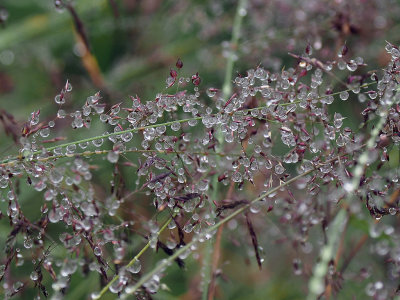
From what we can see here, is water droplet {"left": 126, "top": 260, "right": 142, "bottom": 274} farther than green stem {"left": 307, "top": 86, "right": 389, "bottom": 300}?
Yes

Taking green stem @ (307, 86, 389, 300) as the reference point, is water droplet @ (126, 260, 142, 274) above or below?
below

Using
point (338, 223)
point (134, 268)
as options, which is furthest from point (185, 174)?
point (338, 223)

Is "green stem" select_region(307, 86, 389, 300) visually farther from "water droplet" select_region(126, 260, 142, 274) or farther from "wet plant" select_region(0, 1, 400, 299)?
"water droplet" select_region(126, 260, 142, 274)

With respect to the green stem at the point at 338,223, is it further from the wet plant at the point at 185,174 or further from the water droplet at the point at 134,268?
the water droplet at the point at 134,268

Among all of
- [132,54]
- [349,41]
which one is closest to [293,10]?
[349,41]

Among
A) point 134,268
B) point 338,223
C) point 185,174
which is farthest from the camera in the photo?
point 185,174

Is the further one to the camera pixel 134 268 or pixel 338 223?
pixel 134 268

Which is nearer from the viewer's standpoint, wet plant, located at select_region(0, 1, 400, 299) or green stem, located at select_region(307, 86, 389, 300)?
green stem, located at select_region(307, 86, 389, 300)

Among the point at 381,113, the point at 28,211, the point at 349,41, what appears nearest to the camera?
the point at 381,113

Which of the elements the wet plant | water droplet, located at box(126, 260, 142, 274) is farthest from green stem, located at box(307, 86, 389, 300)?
water droplet, located at box(126, 260, 142, 274)

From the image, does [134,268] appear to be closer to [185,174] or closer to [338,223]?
[185,174]

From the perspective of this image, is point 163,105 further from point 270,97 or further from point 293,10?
point 293,10
